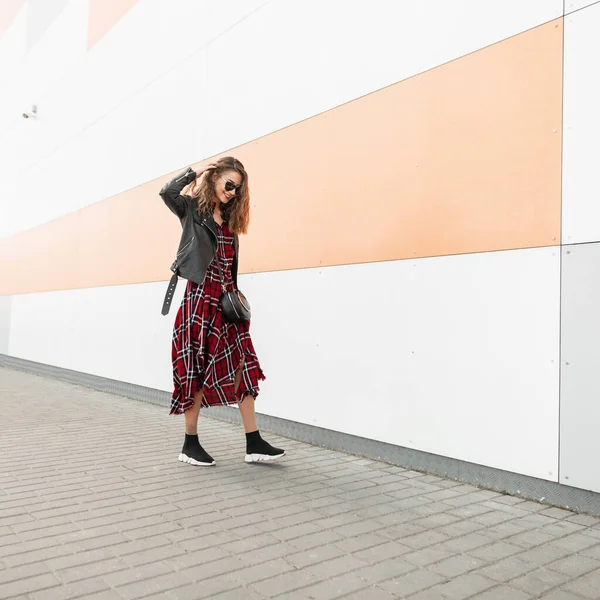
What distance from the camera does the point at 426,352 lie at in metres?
3.63

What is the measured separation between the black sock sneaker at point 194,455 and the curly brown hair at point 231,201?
4.28 ft

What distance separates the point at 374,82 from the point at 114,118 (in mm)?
4467

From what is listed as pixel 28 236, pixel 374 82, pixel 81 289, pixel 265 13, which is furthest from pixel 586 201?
pixel 28 236

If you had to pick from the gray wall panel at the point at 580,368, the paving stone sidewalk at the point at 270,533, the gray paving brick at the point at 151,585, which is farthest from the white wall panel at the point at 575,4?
the gray paving brick at the point at 151,585

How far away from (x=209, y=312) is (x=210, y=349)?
0.22 metres

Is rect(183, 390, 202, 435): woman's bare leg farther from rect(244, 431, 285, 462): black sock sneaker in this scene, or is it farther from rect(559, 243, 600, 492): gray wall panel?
rect(559, 243, 600, 492): gray wall panel

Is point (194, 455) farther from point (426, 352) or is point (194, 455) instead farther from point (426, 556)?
point (426, 556)

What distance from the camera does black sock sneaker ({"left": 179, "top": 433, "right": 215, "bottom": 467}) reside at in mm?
3779

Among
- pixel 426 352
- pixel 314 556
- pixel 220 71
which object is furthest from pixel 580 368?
pixel 220 71

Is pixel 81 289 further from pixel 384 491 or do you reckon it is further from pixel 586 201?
pixel 586 201

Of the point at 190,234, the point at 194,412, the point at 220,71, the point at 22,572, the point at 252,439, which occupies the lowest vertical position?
the point at 22,572

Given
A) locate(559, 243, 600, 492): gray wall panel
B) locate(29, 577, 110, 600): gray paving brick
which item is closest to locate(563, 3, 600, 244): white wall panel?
locate(559, 243, 600, 492): gray wall panel

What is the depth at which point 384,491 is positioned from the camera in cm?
327

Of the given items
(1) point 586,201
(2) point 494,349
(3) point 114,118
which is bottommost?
(2) point 494,349
